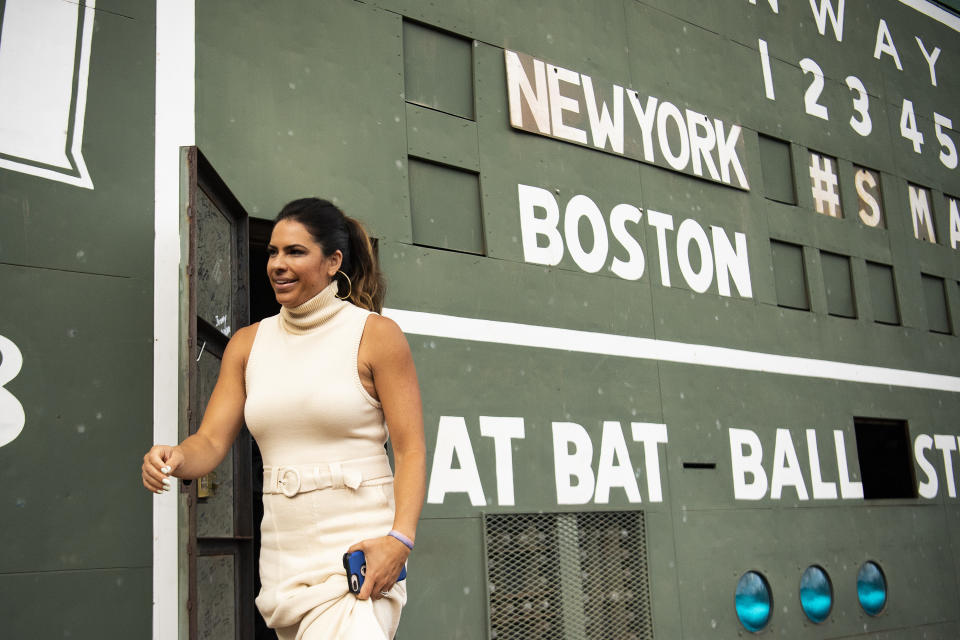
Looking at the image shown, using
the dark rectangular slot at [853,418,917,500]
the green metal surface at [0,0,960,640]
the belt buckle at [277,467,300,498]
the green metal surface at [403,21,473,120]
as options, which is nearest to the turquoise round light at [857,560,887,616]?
the green metal surface at [0,0,960,640]

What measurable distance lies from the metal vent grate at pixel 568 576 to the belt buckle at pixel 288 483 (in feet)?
10.2

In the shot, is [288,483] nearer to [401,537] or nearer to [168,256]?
[401,537]

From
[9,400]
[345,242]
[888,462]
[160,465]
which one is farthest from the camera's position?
[888,462]

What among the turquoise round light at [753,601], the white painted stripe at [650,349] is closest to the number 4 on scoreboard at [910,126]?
the white painted stripe at [650,349]

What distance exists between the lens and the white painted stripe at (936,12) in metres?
10.3

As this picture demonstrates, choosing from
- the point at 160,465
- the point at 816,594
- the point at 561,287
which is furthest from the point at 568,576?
the point at 160,465

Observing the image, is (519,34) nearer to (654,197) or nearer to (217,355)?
(654,197)

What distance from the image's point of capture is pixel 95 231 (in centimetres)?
438

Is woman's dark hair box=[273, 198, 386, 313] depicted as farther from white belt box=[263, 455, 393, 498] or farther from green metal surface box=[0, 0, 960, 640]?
green metal surface box=[0, 0, 960, 640]

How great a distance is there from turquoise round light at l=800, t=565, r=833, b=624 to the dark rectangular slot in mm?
1485

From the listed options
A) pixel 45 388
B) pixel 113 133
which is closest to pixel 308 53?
pixel 113 133

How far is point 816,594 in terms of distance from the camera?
23.7ft

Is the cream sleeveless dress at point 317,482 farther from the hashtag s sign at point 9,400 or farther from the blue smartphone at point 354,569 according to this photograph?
the hashtag s sign at point 9,400

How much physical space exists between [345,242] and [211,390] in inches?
72.5
